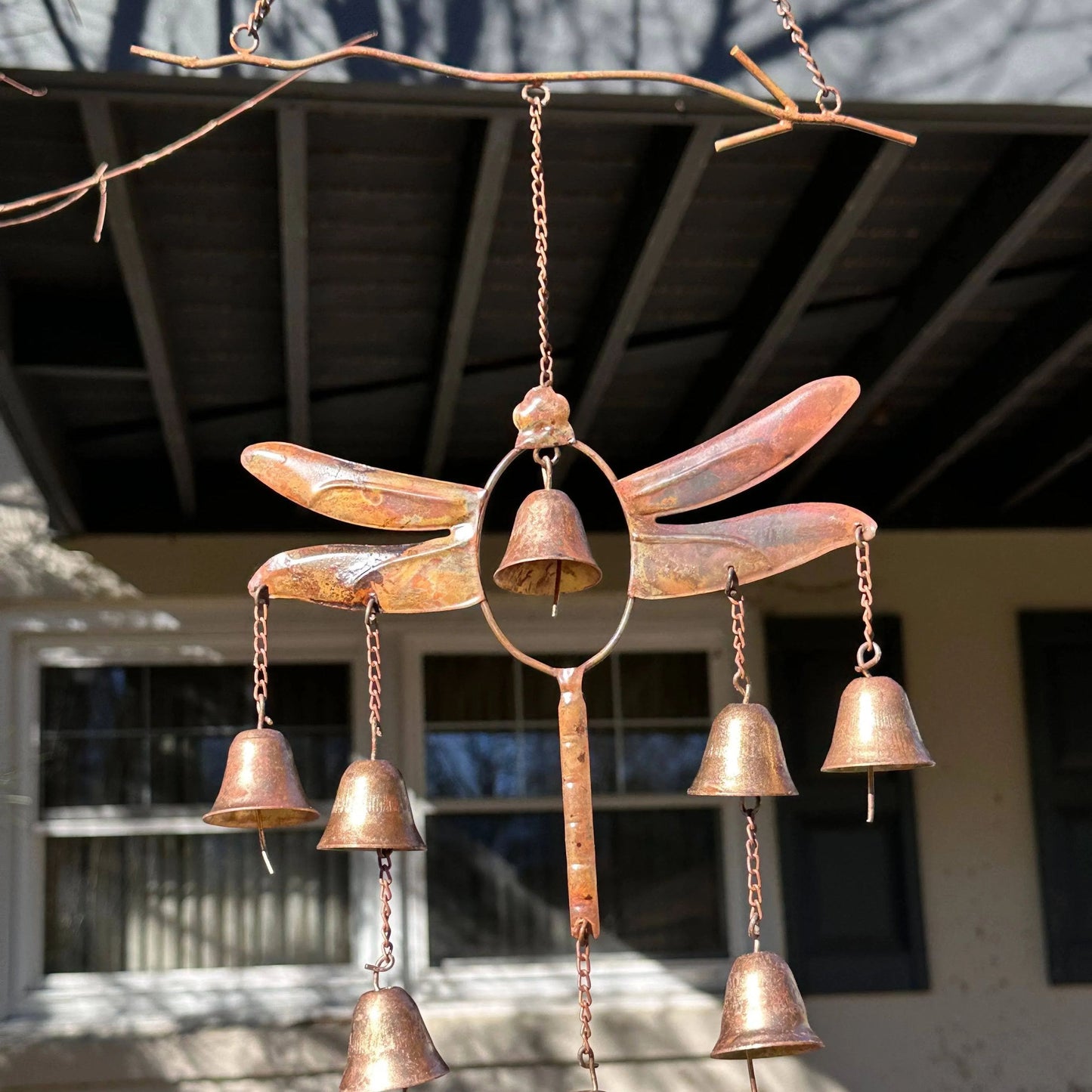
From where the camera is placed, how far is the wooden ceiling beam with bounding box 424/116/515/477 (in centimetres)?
289

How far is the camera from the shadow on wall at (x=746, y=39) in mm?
2832

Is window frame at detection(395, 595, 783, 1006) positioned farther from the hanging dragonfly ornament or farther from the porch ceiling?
the hanging dragonfly ornament

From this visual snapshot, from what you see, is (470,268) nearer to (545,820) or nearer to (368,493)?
(368,493)

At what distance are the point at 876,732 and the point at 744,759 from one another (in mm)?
240

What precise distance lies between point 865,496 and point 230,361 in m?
2.42

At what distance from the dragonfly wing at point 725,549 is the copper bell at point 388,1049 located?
794 mm

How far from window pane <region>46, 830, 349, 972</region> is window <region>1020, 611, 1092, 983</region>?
2592 millimetres

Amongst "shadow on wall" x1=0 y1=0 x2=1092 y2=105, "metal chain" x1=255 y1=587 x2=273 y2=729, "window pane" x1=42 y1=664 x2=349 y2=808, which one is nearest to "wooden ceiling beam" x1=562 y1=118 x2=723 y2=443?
"shadow on wall" x1=0 y1=0 x2=1092 y2=105

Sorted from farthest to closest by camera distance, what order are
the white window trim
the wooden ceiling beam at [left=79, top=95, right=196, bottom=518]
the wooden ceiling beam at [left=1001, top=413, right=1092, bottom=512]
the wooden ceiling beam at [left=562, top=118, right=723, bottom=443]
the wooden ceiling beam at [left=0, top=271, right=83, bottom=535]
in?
the white window trim
the wooden ceiling beam at [left=1001, top=413, right=1092, bottom=512]
the wooden ceiling beam at [left=0, top=271, right=83, bottom=535]
the wooden ceiling beam at [left=562, top=118, right=723, bottom=443]
the wooden ceiling beam at [left=79, top=95, right=196, bottom=518]

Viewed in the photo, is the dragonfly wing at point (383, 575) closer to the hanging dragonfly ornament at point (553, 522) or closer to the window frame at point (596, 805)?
the hanging dragonfly ornament at point (553, 522)

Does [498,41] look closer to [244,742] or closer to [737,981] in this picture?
[244,742]

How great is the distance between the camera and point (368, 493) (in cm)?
240

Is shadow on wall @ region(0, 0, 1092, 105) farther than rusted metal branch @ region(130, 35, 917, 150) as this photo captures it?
Yes

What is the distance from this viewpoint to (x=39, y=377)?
424 cm
